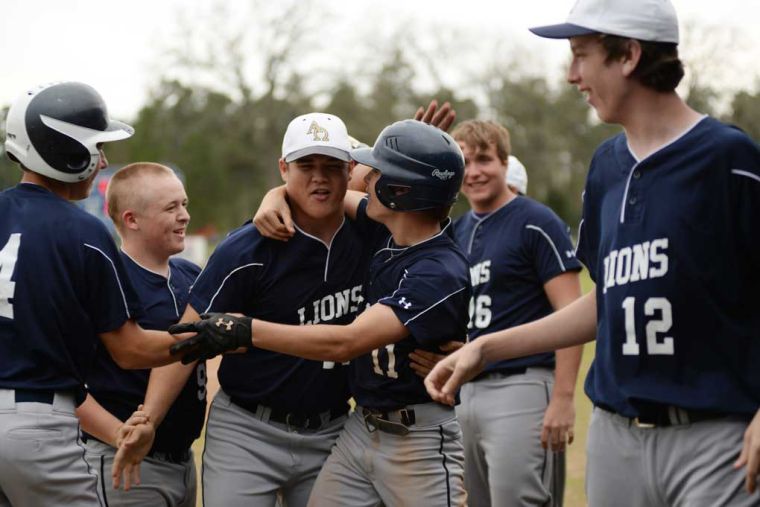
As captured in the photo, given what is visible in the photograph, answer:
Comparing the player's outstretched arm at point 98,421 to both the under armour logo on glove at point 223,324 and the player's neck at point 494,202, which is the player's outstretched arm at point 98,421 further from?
the player's neck at point 494,202

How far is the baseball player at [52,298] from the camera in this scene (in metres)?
3.79

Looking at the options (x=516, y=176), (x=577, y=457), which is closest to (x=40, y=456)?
(x=516, y=176)

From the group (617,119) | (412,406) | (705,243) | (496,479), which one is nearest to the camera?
(705,243)

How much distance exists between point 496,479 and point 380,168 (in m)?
2.28

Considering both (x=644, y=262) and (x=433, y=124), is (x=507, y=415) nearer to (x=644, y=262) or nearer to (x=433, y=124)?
(x=433, y=124)

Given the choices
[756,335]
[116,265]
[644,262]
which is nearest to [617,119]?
[644,262]

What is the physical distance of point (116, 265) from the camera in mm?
3994

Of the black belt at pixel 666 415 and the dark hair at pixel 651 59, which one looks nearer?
the black belt at pixel 666 415

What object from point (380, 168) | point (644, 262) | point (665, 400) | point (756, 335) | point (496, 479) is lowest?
point (496, 479)

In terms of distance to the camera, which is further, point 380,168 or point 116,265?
point 380,168

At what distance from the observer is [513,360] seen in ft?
19.5

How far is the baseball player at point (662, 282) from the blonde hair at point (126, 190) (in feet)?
7.18

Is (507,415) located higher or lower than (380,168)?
lower

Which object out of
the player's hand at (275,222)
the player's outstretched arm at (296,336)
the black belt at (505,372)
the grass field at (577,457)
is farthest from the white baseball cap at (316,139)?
the grass field at (577,457)
